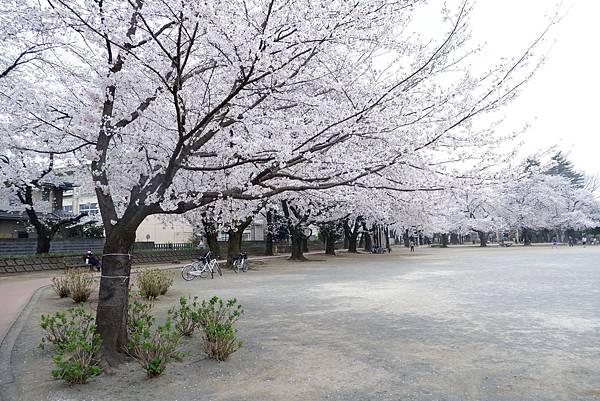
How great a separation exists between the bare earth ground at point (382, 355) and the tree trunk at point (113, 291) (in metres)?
0.41

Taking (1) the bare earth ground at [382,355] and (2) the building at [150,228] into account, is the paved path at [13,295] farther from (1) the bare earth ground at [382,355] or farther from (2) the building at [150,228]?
(2) the building at [150,228]

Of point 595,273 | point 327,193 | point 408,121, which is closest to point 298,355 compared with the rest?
point 327,193

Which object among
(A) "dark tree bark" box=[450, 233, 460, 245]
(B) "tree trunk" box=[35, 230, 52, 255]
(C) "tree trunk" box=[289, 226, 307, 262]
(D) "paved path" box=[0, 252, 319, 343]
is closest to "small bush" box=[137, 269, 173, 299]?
(D) "paved path" box=[0, 252, 319, 343]

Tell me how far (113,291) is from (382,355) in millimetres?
3996

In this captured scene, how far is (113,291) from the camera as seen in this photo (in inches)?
231

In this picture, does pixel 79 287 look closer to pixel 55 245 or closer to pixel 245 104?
pixel 245 104

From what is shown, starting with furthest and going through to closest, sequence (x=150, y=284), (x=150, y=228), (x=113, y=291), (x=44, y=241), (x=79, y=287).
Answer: (x=150, y=228), (x=44, y=241), (x=150, y=284), (x=79, y=287), (x=113, y=291)

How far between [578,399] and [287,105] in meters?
5.51

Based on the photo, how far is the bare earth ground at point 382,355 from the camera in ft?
16.5

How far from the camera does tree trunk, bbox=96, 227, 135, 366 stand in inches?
231

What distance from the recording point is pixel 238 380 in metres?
5.48

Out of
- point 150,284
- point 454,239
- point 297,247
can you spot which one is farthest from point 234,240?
point 454,239

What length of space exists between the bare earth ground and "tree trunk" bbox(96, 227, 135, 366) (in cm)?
41

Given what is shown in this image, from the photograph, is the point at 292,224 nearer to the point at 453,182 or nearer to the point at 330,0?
the point at 453,182
